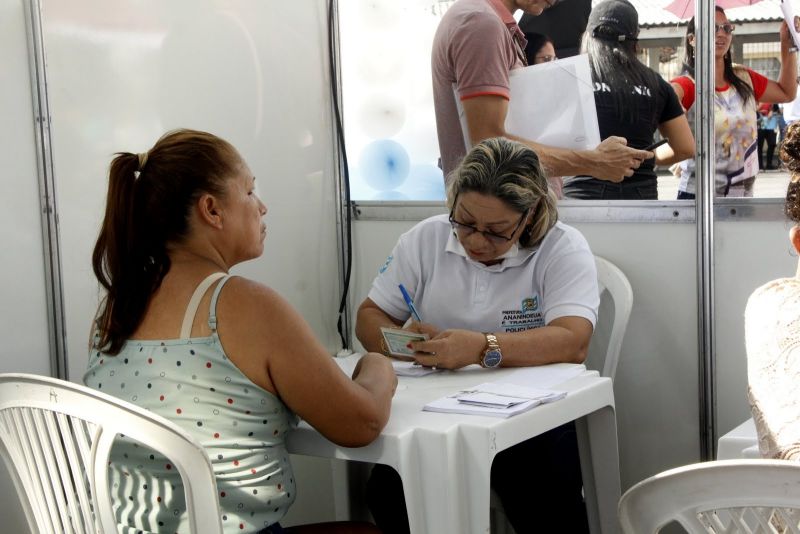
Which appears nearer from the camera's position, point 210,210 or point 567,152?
point 210,210

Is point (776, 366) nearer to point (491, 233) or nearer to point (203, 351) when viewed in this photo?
point (203, 351)

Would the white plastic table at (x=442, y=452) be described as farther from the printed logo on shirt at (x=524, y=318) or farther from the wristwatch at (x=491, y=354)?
the printed logo on shirt at (x=524, y=318)

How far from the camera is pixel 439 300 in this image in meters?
2.53

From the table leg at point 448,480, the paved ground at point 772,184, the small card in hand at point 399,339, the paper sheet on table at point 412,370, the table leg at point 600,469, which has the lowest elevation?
the table leg at point 600,469

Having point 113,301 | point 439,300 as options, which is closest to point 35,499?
point 113,301

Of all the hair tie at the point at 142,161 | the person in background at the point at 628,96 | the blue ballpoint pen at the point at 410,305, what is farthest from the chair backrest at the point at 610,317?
the hair tie at the point at 142,161

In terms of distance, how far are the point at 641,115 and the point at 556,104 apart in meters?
0.26

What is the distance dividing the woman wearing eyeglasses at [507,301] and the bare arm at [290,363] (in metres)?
0.55

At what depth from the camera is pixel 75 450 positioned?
151 centimetres

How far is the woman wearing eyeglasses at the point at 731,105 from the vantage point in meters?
2.67

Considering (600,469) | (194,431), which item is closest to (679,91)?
(600,469)

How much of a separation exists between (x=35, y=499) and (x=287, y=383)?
0.45m

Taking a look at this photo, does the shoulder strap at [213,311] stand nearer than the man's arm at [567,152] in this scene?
Yes

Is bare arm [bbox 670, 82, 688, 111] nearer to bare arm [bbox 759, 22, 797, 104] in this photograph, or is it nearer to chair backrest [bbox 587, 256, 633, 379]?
bare arm [bbox 759, 22, 797, 104]
